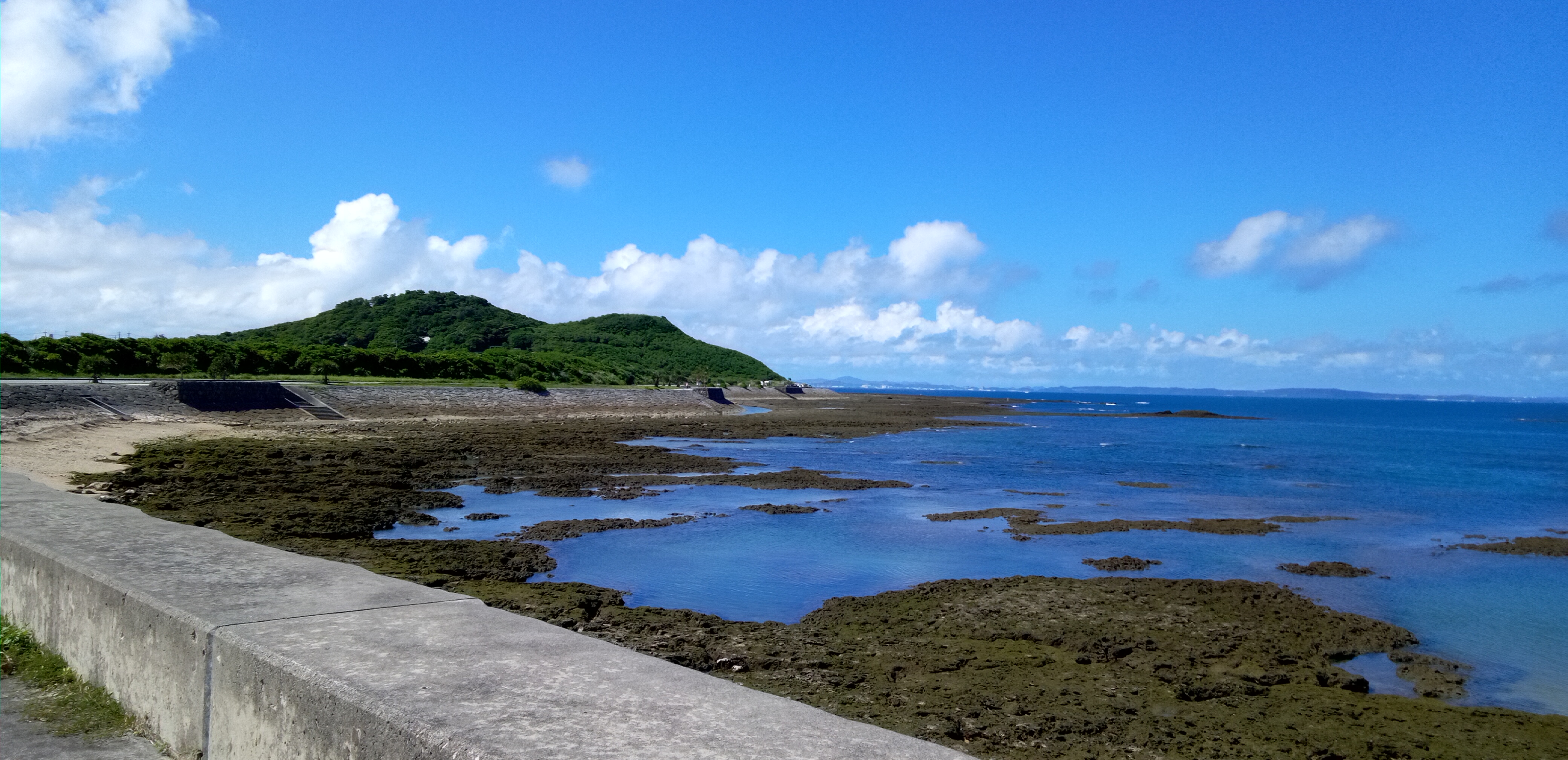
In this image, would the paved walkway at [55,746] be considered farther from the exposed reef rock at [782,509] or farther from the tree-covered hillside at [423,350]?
the tree-covered hillside at [423,350]

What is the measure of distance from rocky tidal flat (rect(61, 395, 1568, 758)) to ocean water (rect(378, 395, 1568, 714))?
749 millimetres

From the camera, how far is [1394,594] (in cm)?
1512

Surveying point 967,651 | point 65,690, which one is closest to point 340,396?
point 967,651

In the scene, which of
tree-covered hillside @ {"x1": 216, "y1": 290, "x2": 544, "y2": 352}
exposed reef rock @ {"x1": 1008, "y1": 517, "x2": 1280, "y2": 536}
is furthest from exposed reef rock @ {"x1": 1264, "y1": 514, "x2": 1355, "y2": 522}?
tree-covered hillside @ {"x1": 216, "y1": 290, "x2": 544, "y2": 352}

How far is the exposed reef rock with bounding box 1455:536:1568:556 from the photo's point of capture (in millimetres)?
20312

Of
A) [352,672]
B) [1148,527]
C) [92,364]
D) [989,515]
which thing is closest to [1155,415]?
[1148,527]

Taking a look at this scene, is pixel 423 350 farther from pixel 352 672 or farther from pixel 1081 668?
pixel 352 672

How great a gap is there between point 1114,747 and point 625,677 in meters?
6.33

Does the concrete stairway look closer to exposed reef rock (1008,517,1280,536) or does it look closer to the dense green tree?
the dense green tree

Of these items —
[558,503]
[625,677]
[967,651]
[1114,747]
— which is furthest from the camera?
[558,503]

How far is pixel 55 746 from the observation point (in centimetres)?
332

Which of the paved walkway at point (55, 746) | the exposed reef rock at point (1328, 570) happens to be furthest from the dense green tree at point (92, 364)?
the exposed reef rock at point (1328, 570)

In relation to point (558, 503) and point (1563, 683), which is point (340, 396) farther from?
point (1563, 683)

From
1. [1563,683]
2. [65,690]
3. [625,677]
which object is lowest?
[1563,683]
